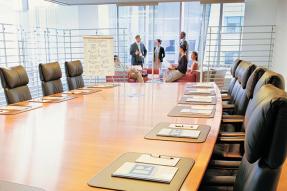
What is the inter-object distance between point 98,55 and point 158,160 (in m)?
2.32

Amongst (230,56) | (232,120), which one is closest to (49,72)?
(232,120)

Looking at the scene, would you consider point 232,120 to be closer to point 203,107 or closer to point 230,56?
point 203,107

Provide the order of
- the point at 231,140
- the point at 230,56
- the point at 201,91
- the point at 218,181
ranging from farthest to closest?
the point at 230,56 → the point at 201,91 → the point at 231,140 → the point at 218,181

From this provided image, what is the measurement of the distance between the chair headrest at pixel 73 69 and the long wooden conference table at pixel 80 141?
116cm

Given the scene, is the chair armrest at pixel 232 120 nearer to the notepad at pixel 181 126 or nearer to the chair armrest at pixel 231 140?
the chair armrest at pixel 231 140

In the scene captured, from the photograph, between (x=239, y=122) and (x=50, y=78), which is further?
(x=50, y=78)

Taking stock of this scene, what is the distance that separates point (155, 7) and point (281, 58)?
3895 millimetres

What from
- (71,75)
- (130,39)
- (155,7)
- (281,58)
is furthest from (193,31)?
(71,75)

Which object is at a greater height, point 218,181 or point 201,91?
point 201,91

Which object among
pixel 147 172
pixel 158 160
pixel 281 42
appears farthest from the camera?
pixel 281 42

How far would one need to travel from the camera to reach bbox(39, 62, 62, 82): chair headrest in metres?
3.32

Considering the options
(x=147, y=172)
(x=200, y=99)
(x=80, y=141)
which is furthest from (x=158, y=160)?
(x=200, y=99)

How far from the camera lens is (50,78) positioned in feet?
11.3

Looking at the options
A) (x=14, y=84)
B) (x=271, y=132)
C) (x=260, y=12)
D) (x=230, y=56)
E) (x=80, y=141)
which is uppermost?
(x=260, y=12)
